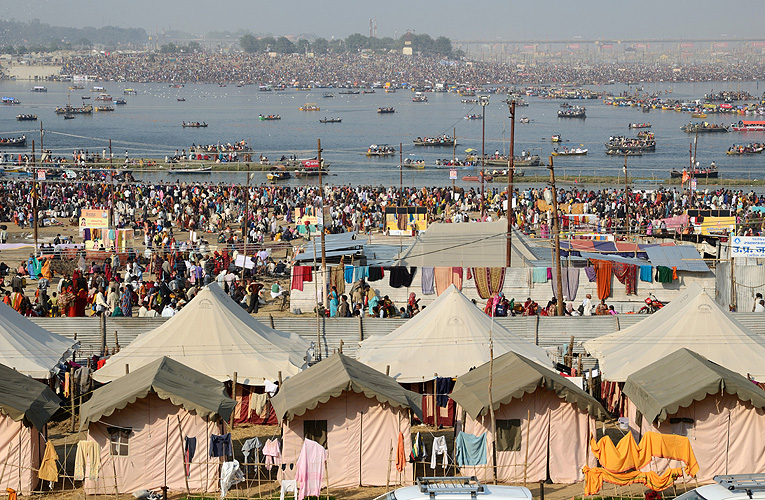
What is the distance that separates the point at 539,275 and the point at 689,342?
6998 mm

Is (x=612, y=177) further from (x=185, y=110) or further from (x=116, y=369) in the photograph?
(x=185, y=110)

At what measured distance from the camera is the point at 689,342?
14.5 m

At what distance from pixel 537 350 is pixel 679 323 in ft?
7.33

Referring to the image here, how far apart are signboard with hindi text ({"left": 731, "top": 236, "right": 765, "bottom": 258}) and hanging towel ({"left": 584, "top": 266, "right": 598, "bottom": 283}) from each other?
2.98 metres

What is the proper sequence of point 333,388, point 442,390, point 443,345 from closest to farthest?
point 333,388, point 442,390, point 443,345

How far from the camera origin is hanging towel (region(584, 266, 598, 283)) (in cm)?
2125

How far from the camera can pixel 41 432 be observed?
1174 cm

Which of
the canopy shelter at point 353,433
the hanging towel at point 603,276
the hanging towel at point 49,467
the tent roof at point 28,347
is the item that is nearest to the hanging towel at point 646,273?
the hanging towel at point 603,276

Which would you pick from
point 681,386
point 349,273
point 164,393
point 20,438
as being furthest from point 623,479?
point 349,273

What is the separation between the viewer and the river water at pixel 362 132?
68.1m

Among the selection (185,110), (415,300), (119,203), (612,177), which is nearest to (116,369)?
(415,300)

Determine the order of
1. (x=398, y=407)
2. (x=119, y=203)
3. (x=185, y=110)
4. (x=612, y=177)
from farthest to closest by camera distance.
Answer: (x=185, y=110) → (x=612, y=177) → (x=119, y=203) → (x=398, y=407)

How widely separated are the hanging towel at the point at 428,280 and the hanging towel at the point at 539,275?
7.37 feet

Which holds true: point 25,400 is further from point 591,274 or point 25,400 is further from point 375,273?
point 591,274
